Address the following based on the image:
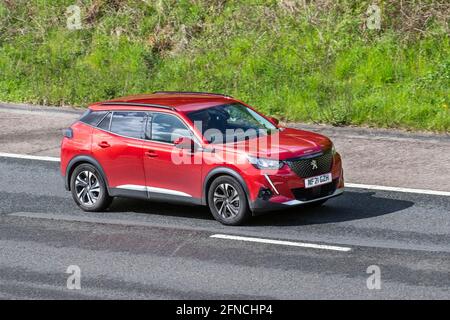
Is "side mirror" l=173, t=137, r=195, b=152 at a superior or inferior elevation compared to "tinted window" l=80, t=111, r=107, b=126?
inferior

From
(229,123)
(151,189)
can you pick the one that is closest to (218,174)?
(229,123)

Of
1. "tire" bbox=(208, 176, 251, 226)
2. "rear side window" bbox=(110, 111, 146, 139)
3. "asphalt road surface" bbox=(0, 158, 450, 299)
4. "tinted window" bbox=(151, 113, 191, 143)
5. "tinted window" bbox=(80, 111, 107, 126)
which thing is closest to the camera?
"asphalt road surface" bbox=(0, 158, 450, 299)

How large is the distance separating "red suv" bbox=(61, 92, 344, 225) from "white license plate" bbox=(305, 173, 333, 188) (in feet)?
0.04

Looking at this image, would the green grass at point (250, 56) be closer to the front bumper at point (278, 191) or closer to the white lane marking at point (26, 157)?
the white lane marking at point (26, 157)

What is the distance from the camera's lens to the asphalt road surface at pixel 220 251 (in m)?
12.5

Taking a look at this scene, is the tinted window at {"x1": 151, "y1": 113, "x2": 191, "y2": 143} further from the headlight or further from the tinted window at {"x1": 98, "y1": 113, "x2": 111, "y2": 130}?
the headlight

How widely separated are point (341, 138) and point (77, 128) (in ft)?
20.1

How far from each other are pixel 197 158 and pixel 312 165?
158 centimetres

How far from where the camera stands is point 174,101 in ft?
53.6

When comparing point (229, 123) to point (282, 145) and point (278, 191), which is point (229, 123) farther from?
point (278, 191)

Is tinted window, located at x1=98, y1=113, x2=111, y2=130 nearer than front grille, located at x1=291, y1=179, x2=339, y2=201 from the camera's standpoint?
No

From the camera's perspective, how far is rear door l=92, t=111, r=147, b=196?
15.8 m

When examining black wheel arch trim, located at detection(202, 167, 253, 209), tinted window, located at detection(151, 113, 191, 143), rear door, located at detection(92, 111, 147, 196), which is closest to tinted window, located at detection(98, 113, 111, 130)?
rear door, located at detection(92, 111, 147, 196)

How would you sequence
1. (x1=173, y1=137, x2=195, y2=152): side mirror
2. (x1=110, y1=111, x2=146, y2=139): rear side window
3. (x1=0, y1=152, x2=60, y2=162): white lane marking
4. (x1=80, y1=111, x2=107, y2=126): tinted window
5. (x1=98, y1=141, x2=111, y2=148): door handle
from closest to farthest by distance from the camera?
1. (x1=173, y1=137, x2=195, y2=152): side mirror
2. (x1=110, y1=111, x2=146, y2=139): rear side window
3. (x1=98, y1=141, x2=111, y2=148): door handle
4. (x1=80, y1=111, x2=107, y2=126): tinted window
5. (x1=0, y1=152, x2=60, y2=162): white lane marking
